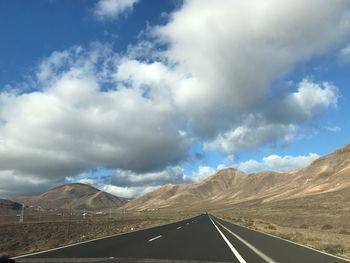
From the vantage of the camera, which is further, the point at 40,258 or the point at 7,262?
the point at 40,258

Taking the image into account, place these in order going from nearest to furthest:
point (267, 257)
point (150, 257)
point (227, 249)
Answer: point (150, 257)
point (267, 257)
point (227, 249)

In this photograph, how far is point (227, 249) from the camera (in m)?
19.3

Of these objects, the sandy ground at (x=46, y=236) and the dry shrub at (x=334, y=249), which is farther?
the sandy ground at (x=46, y=236)

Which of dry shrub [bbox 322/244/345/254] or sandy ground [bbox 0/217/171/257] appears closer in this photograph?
dry shrub [bbox 322/244/345/254]

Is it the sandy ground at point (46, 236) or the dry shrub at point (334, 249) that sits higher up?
the sandy ground at point (46, 236)

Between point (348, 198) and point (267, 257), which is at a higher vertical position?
point (348, 198)

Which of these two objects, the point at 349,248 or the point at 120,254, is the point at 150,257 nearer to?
the point at 120,254

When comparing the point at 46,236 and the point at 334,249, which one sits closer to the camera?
the point at 334,249

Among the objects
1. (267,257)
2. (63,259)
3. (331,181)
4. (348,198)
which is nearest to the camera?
(63,259)

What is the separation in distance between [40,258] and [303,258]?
30.7ft

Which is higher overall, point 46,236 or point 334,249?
point 46,236

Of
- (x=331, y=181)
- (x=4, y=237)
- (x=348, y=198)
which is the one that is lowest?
(x=4, y=237)

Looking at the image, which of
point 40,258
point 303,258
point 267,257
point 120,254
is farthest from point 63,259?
point 303,258

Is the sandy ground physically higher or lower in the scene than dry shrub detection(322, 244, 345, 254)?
higher
